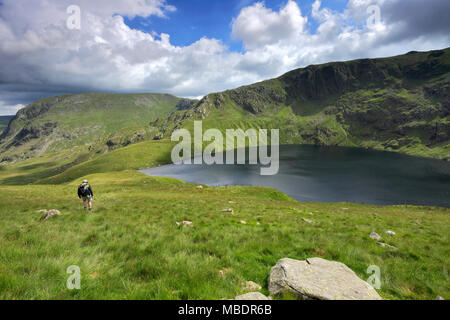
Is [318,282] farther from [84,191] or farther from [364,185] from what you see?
[364,185]

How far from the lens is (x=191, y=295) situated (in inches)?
169

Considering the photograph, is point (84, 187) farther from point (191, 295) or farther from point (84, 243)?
point (191, 295)

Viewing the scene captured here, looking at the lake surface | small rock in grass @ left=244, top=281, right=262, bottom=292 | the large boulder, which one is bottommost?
the lake surface

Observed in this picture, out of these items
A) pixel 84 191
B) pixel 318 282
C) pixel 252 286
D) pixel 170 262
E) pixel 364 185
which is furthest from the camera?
pixel 364 185

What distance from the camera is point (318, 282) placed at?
4.95 metres

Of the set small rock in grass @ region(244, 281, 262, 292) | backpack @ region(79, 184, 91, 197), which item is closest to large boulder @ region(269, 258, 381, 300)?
small rock in grass @ region(244, 281, 262, 292)

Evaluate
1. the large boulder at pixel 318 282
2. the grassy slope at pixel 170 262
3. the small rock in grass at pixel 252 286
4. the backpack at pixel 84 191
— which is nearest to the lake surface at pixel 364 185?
the grassy slope at pixel 170 262

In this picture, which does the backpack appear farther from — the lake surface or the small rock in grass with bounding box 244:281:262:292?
the lake surface

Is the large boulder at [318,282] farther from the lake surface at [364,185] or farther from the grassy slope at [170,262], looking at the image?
the lake surface at [364,185]

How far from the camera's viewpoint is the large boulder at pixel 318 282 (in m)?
4.48

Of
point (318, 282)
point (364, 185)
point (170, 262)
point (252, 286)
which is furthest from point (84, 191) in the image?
point (364, 185)

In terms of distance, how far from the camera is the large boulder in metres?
4.48

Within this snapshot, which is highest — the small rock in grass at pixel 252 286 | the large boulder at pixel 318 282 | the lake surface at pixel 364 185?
the large boulder at pixel 318 282
